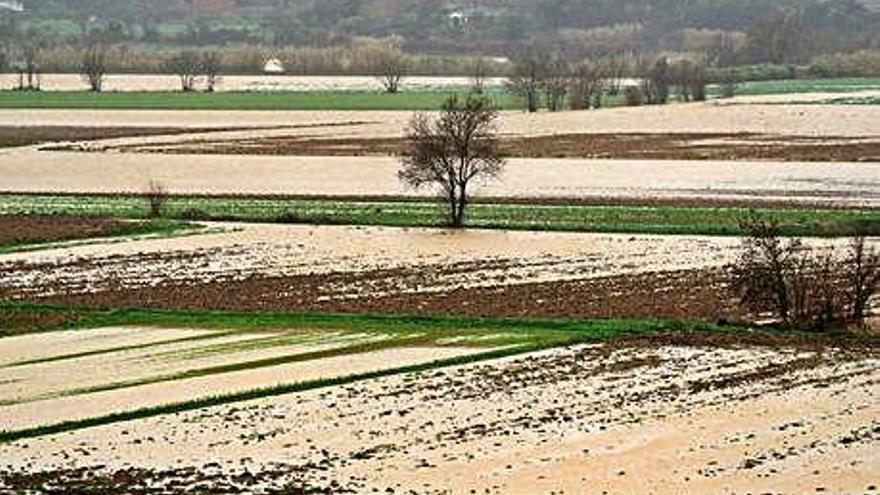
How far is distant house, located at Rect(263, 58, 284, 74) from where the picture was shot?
16412 centimetres

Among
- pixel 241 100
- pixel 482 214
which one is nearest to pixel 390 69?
pixel 241 100

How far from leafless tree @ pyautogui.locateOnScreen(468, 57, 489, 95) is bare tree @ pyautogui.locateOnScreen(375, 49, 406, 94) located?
5714 millimetres

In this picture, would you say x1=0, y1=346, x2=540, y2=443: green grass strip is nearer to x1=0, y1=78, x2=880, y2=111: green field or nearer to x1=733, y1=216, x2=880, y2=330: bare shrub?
x1=733, y1=216, x2=880, y2=330: bare shrub

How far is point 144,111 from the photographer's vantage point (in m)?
115

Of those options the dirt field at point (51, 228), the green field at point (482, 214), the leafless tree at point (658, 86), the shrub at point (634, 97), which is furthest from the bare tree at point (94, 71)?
the dirt field at point (51, 228)

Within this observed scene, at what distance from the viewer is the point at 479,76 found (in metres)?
136

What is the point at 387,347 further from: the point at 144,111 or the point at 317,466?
the point at 144,111

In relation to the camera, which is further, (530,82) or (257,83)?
(257,83)

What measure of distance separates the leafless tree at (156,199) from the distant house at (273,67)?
325ft

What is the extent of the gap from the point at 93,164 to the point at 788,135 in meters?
33.2

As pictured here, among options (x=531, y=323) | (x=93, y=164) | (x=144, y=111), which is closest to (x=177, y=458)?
(x=531, y=323)

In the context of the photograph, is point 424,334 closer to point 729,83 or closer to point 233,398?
point 233,398

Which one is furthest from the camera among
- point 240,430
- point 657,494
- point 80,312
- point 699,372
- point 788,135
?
point 788,135

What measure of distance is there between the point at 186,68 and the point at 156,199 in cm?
8593
